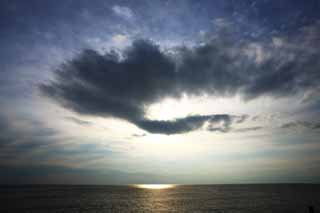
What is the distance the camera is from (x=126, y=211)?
178 feet

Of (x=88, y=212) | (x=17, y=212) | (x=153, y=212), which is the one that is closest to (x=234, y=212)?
(x=153, y=212)

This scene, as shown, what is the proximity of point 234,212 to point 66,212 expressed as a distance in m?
37.0

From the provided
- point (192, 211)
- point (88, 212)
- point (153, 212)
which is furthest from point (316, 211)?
point (88, 212)

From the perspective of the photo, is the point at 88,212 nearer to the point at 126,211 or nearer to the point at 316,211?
the point at 126,211

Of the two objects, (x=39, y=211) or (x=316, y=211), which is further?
(x=39, y=211)

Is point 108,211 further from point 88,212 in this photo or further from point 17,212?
point 17,212

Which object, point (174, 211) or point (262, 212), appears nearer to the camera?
point (262, 212)

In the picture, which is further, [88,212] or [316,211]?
[88,212]

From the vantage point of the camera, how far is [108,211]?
176 feet

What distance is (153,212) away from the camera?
175 ft

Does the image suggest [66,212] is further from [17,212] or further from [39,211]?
[17,212]

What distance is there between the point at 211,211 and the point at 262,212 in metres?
10.8

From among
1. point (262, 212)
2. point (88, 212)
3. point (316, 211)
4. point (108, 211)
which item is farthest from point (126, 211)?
point (316, 211)

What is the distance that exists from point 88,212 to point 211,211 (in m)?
27.9
